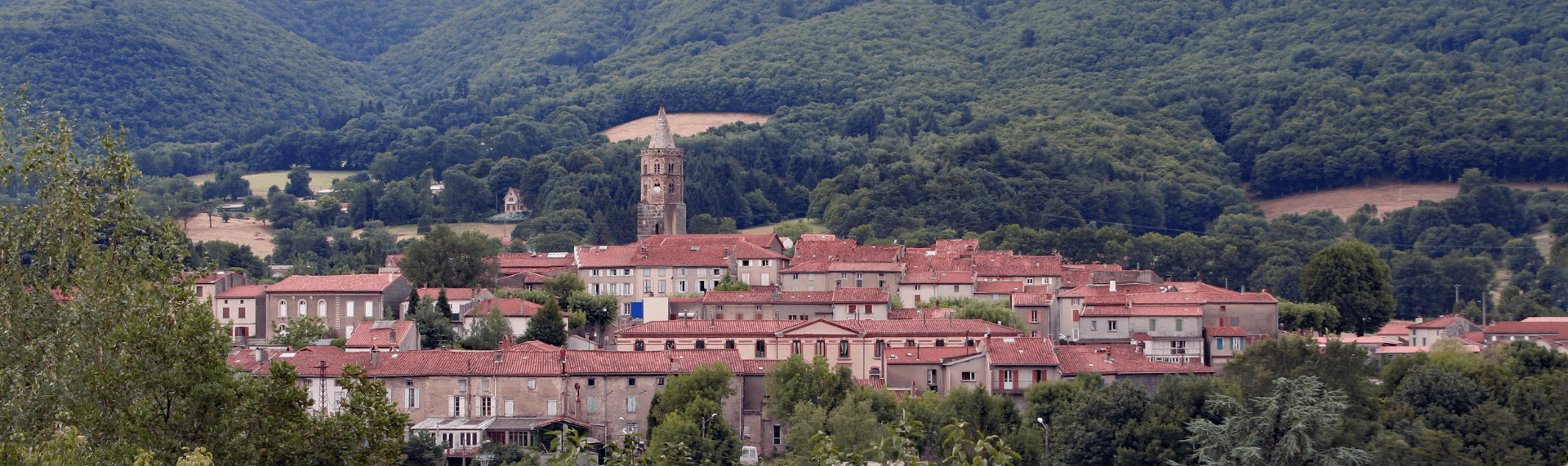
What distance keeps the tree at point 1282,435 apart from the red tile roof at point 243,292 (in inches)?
1667

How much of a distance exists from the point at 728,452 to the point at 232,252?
63.2 metres

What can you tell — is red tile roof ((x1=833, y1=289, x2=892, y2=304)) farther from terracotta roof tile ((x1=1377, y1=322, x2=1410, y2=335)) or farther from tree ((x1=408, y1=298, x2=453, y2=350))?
terracotta roof tile ((x1=1377, y1=322, x2=1410, y2=335))

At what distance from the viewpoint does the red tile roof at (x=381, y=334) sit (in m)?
60.4

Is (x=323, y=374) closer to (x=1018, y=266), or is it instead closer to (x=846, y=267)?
(x=846, y=267)

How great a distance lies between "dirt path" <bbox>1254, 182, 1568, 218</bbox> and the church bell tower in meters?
72.3

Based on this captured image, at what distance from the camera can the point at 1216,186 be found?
160500mm

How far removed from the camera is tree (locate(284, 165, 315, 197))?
163125 millimetres

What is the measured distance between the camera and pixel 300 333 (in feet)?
213

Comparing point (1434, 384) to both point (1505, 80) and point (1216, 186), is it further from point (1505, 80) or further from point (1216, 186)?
point (1505, 80)

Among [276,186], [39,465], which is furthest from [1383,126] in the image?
[39,465]

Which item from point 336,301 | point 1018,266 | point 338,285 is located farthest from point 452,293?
point 1018,266

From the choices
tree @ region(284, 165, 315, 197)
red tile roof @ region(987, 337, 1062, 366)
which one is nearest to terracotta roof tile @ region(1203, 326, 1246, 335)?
red tile roof @ region(987, 337, 1062, 366)

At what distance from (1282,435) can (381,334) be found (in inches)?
1308

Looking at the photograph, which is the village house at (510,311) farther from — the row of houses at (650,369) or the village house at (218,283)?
the village house at (218,283)
